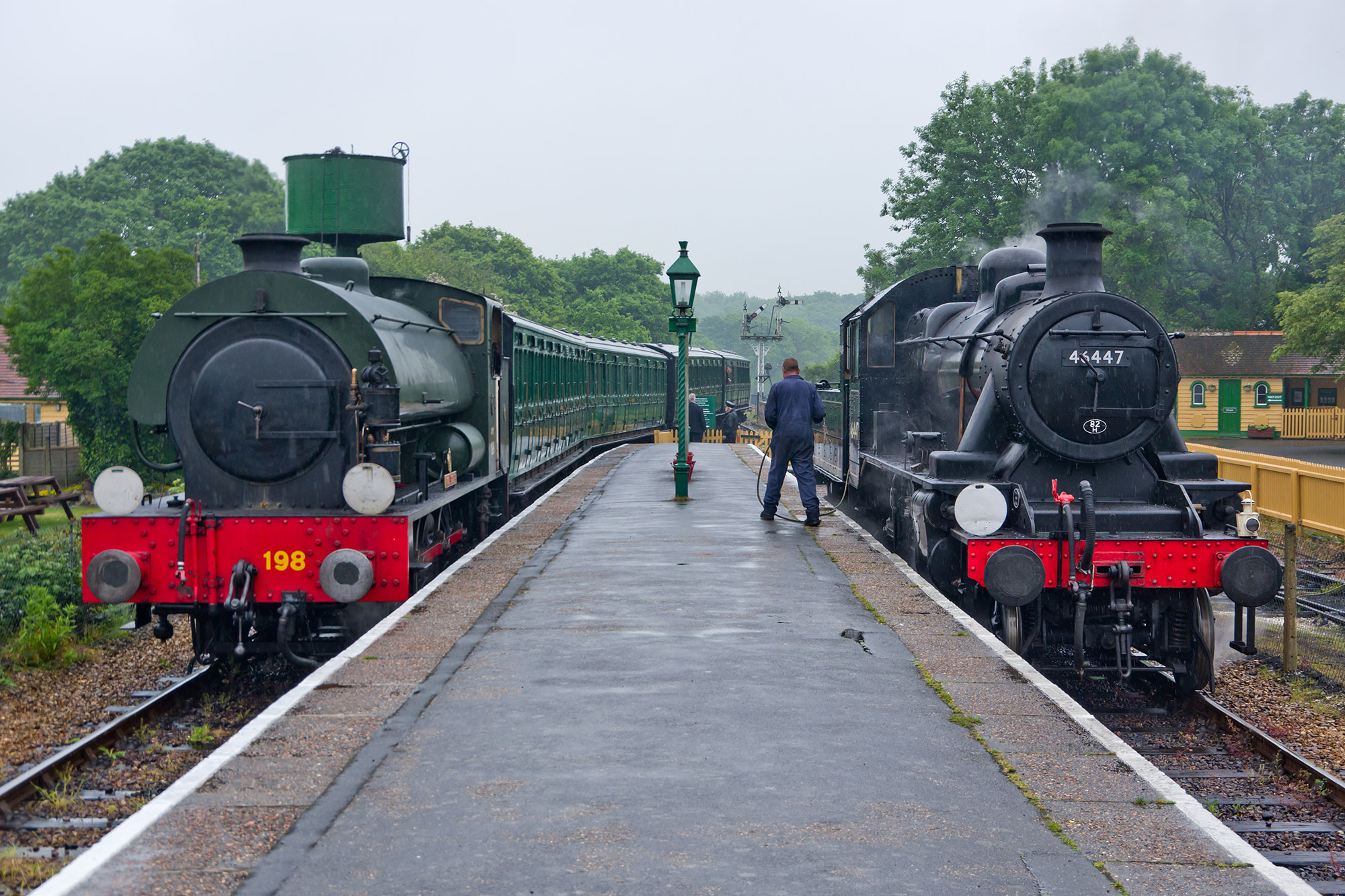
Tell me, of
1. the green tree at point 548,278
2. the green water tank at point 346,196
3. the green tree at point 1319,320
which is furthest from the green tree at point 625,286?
the green water tank at point 346,196

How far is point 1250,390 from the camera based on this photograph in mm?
43094

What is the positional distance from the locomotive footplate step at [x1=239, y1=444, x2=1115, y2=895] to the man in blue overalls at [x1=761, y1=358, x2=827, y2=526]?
14.4 ft

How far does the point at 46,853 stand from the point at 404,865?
7.63 ft

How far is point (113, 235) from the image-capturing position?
37.9 meters

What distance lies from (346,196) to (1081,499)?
35.9ft

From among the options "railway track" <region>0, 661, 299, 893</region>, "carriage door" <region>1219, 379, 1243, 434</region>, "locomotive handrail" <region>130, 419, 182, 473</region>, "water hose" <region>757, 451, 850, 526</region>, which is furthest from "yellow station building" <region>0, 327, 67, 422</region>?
"carriage door" <region>1219, 379, 1243, 434</region>

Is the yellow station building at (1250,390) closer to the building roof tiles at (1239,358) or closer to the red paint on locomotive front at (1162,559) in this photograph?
the building roof tiles at (1239,358)

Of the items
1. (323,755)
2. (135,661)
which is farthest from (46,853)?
(135,661)

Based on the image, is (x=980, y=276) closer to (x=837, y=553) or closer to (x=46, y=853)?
(x=837, y=553)

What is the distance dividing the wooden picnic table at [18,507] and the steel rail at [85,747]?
15.4 meters

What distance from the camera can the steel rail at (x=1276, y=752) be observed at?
255 inches

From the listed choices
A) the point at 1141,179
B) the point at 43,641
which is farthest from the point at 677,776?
the point at 1141,179

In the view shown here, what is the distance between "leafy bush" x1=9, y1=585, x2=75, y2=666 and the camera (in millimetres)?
11617

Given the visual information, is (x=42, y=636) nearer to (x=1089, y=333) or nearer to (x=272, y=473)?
(x=272, y=473)
